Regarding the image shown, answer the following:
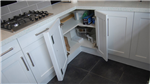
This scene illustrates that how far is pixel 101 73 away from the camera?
176 cm

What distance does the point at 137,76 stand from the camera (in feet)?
5.30

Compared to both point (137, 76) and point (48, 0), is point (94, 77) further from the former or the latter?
point (48, 0)

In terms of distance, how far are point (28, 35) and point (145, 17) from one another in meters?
1.31

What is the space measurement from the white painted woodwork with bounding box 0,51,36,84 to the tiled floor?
1.61 feet

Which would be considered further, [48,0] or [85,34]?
[85,34]

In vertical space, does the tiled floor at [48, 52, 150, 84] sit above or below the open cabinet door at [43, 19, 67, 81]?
below

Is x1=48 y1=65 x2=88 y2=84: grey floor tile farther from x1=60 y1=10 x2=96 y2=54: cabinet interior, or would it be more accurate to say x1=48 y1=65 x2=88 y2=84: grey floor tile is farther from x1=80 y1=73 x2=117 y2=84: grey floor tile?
x1=60 y1=10 x2=96 y2=54: cabinet interior

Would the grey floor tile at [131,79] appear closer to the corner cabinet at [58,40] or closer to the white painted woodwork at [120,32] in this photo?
the white painted woodwork at [120,32]

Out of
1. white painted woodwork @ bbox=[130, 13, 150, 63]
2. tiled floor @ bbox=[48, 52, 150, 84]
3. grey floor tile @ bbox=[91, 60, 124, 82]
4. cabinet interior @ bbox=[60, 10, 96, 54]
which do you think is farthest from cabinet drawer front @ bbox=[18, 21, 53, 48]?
white painted woodwork @ bbox=[130, 13, 150, 63]

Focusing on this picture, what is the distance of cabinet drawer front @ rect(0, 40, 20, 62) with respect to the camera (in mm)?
1106

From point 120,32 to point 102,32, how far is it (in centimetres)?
23

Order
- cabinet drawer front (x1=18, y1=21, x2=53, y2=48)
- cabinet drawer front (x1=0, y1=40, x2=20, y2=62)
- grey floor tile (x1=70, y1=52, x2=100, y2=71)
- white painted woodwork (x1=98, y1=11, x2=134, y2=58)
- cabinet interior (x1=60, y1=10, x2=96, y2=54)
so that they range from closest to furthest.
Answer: cabinet drawer front (x1=0, y1=40, x2=20, y2=62)
cabinet drawer front (x1=18, y1=21, x2=53, y2=48)
white painted woodwork (x1=98, y1=11, x2=134, y2=58)
grey floor tile (x1=70, y1=52, x2=100, y2=71)
cabinet interior (x1=60, y1=10, x2=96, y2=54)

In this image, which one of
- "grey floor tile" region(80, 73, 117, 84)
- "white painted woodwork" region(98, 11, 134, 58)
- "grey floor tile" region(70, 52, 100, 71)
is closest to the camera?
"white painted woodwork" region(98, 11, 134, 58)

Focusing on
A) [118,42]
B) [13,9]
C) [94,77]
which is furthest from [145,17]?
[13,9]
